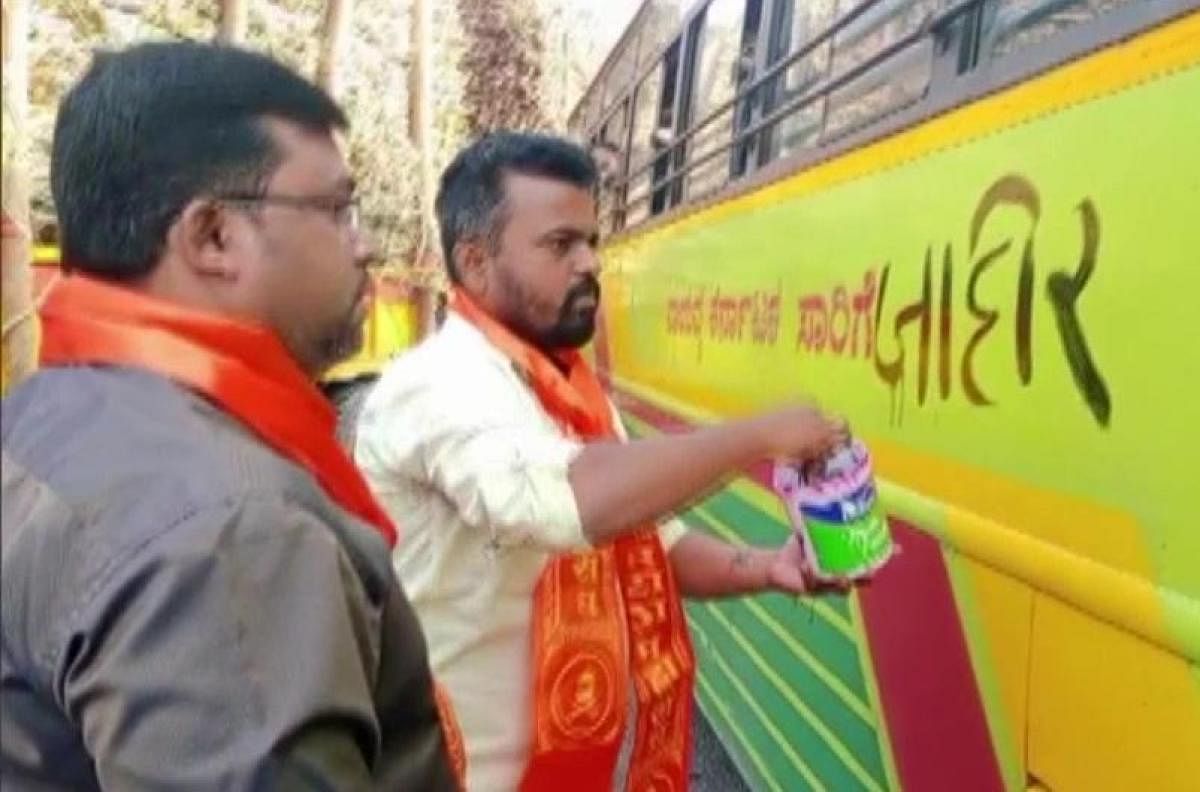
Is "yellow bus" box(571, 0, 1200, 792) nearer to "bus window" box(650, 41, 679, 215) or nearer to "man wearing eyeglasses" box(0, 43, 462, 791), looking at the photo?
"man wearing eyeglasses" box(0, 43, 462, 791)

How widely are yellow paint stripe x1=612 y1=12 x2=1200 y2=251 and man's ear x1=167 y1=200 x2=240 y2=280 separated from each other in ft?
3.75

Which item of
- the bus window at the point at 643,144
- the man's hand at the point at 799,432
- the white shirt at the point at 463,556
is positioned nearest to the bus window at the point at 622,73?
the bus window at the point at 643,144

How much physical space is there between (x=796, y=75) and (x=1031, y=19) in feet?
5.68

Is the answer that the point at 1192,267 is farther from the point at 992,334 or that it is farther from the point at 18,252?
the point at 18,252

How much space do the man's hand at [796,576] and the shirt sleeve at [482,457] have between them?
0.41 m

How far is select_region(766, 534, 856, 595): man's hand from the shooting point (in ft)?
7.93

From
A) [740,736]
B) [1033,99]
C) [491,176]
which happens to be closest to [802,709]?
[740,736]

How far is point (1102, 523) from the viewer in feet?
6.93

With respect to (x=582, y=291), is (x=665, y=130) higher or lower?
higher

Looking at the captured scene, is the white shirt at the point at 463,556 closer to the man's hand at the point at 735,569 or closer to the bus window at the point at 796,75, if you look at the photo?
the man's hand at the point at 735,569

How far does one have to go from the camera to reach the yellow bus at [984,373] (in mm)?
1985

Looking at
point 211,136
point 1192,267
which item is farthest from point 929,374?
point 211,136

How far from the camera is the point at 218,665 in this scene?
1.09m

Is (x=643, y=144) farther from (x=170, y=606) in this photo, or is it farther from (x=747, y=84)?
(x=170, y=606)
